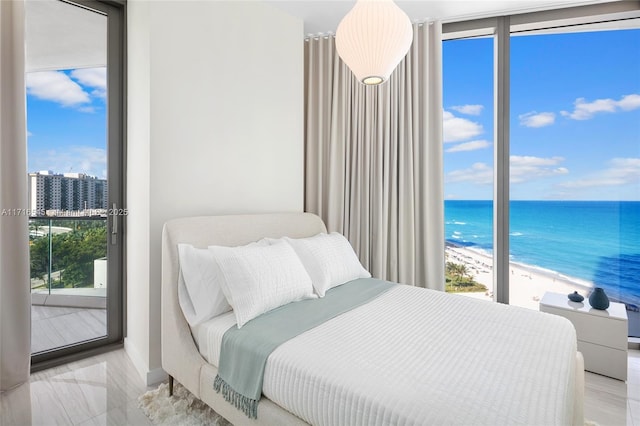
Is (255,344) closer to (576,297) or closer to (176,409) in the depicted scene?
(176,409)

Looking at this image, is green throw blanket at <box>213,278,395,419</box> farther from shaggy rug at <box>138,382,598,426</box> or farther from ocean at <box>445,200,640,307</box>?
ocean at <box>445,200,640,307</box>

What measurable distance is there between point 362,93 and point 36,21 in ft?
8.21

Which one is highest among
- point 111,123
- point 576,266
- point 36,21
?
point 36,21

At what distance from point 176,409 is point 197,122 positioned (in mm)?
1745

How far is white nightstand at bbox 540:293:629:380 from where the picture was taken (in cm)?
202

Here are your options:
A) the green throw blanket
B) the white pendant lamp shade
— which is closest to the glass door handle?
the green throw blanket

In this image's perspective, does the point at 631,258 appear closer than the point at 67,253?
No

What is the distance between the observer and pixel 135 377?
6.63ft

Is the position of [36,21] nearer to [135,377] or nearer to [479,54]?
[135,377]

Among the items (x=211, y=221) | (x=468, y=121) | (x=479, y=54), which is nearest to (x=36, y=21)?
(x=211, y=221)

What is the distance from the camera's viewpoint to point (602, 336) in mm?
2078

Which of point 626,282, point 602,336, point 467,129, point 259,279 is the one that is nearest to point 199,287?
point 259,279

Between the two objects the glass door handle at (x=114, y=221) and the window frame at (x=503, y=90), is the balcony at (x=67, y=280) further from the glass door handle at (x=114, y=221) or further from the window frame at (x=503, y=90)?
the window frame at (x=503, y=90)

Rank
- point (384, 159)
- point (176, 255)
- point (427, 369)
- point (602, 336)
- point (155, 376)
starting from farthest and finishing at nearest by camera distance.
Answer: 1. point (384, 159)
2. point (602, 336)
3. point (155, 376)
4. point (176, 255)
5. point (427, 369)
